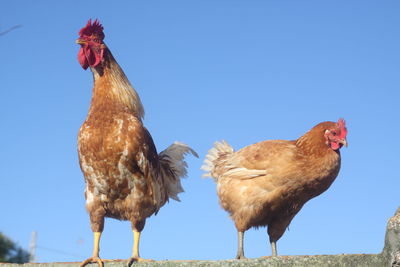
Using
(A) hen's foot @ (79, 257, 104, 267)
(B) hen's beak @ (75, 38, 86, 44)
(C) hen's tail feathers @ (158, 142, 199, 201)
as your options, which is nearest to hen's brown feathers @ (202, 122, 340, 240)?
(C) hen's tail feathers @ (158, 142, 199, 201)

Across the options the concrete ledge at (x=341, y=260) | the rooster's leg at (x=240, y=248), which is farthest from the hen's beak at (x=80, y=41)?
the rooster's leg at (x=240, y=248)

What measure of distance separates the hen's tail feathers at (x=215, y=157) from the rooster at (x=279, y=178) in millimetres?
651

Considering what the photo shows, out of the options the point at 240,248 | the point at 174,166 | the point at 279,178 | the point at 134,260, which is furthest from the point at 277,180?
the point at 134,260

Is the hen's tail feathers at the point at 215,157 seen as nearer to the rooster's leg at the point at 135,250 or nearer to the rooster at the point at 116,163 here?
the rooster at the point at 116,163

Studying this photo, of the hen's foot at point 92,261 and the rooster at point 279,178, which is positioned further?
the rooster at point 279,178

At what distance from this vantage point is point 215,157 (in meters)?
7.93

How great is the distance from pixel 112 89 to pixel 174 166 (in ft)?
4.59

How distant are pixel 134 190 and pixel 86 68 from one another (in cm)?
170

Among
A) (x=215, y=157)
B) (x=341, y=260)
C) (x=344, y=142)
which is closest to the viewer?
(x=341, y=260)

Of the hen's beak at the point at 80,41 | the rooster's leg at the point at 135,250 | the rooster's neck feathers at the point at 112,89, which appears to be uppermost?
the hen's beak at the point at 80,41

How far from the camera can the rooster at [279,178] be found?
20.9ft

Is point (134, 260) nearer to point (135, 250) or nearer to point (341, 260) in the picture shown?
point (135, 250)

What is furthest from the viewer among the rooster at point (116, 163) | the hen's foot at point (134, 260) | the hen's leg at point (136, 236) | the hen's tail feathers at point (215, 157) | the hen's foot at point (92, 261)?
the hen's tail feathers at point (215, 157)

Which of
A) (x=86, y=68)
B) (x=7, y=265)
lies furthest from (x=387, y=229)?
(x=86, y=68)
